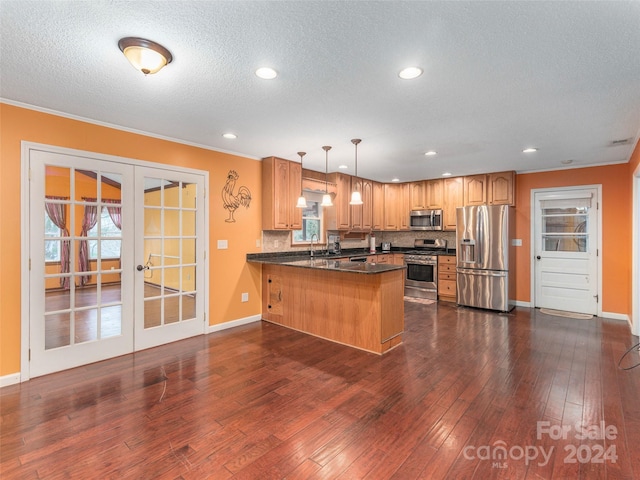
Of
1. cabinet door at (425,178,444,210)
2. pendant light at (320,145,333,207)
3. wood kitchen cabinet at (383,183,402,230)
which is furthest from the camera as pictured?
wood kitchen cabinet at (383,183,402,230)

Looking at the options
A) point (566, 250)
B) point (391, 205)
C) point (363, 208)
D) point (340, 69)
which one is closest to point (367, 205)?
point (363, 208)

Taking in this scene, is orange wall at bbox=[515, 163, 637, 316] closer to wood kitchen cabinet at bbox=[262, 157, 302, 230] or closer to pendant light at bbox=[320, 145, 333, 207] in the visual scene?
pendant light at bbox=[320, 145, 333, 207]

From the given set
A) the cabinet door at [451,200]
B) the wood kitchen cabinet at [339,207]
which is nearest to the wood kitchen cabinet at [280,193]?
the wood kitchen cabinet at [339,207]

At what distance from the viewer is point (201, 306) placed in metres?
4.20

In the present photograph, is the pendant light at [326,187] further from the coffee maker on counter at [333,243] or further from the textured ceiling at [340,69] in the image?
the coffee maker on counter at [333,243]

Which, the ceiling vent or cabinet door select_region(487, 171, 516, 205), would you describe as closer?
the ceiling vent

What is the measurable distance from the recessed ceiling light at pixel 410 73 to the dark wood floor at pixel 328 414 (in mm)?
2507

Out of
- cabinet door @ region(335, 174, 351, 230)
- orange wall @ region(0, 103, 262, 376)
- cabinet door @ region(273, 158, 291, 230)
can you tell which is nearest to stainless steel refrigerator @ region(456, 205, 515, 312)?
cabinet door @ region(335, 174, 351, 230)

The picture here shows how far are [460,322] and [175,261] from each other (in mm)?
4203

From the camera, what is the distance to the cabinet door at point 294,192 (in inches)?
198

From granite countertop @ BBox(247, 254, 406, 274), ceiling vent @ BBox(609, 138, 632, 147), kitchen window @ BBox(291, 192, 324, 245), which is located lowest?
granite countertop @ BBox(247, 254, 406, 274)

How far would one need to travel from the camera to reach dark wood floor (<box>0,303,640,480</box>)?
1824mm

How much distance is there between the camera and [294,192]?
16.7ft

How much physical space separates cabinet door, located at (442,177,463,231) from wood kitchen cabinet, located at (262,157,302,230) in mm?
3234
